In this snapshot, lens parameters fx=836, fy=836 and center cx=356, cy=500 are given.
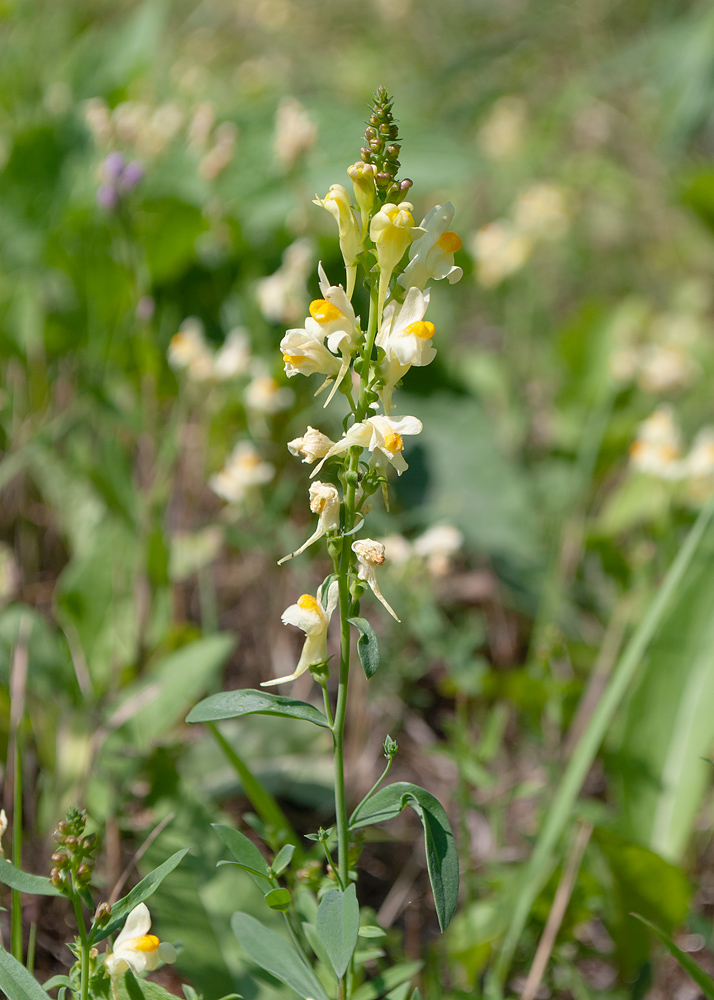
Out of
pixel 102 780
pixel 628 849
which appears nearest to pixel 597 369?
pixel 628 849

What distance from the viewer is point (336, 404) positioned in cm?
186

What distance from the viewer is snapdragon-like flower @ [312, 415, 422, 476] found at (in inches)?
26.2

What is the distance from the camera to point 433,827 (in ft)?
2.27

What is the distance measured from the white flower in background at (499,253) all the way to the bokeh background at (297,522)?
0.4 inches

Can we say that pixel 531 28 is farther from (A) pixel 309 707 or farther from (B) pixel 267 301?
(A) pixel 309 707


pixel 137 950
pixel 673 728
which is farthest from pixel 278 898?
pixel 673 728

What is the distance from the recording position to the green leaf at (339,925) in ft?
2.11

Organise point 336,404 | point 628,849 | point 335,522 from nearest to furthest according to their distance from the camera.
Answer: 1. point 335,522
2. point 628,849
3. point 336,404

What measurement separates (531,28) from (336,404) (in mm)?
3088

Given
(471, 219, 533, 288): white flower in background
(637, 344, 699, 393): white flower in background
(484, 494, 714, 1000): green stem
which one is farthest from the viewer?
(471, 219, 533, 288): white flower in background

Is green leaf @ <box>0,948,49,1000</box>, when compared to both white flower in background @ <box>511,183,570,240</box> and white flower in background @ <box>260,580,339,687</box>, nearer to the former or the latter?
white flower in background @ <box>260,580,339,687</box>

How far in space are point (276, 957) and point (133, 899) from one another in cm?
14

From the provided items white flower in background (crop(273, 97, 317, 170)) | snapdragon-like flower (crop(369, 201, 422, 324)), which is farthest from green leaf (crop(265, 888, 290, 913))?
white flower in background (crop(273, 97, 317, 170))

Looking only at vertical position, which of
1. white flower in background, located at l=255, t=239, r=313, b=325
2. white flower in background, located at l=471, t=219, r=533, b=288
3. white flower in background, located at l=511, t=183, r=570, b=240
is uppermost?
white flower in background, located at l=511, t=183, r=570, b=240
